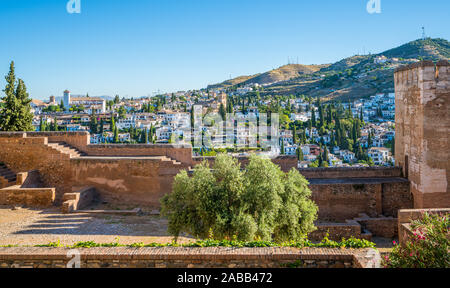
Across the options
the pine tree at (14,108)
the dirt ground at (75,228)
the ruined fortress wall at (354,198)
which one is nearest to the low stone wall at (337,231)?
the dirt ground at (75,228)

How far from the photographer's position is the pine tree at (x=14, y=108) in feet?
60.7

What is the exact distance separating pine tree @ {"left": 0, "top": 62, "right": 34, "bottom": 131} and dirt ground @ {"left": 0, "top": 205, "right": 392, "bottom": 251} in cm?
811

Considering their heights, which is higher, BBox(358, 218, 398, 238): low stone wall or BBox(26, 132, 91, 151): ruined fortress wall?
BBox(26, 132, 91, 151): ruined fortress wall

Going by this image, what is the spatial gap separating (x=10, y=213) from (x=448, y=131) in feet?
50.6

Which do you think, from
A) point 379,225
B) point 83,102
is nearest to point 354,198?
point 379,225

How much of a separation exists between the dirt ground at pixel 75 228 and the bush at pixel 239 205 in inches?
39.7

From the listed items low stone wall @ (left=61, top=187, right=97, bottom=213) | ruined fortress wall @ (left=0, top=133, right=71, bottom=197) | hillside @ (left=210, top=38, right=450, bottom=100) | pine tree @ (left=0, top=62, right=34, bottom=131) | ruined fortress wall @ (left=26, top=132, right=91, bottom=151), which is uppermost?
hillside @ (left=210, top=38, right=450, bottom=100)

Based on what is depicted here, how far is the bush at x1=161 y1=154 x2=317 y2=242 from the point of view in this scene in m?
8.19

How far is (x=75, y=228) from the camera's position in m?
10.5

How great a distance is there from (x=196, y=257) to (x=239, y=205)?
3.35m

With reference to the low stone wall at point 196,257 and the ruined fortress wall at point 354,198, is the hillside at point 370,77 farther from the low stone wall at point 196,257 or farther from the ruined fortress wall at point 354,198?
the low stone wall at point 196,257

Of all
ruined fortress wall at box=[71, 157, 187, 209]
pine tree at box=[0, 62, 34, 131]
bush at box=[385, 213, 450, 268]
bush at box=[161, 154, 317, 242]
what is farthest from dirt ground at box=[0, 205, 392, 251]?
pine tree at box=[0, 62, 34, 131]

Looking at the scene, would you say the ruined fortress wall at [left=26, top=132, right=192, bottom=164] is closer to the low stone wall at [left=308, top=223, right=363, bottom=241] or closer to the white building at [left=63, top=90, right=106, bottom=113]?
the low stone wall at [left=308, top=223, right=363, bottom=241]
